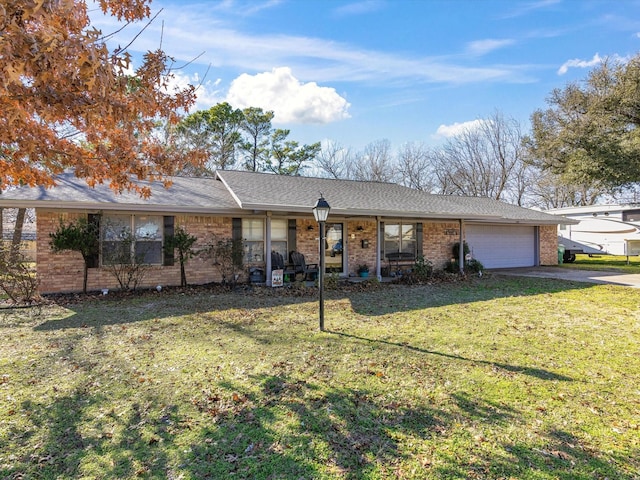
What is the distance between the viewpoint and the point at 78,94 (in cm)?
371

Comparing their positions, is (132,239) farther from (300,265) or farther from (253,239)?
(300,265)

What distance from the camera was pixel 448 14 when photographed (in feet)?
33.0

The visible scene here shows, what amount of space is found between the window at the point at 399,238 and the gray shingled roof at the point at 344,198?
0.97 meters

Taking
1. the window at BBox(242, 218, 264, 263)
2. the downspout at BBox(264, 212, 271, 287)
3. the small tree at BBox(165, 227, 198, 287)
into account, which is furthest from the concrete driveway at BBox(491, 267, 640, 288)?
the small tree at BBox(165, 227, 198, 287)

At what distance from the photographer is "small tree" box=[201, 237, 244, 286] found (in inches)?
415

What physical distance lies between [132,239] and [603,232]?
77.4ft

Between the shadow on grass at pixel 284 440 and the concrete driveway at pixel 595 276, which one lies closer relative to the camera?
the shadow on grass at pixel 284 440

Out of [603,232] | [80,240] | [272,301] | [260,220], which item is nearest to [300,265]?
[260,220]

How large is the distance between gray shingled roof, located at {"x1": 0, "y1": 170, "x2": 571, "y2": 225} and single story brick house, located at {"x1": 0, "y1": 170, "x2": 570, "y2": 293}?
0.09 ft

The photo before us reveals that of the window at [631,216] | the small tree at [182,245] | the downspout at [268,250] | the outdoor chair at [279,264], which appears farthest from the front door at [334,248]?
the window at [631,216]

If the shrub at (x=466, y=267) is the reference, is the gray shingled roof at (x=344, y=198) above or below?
above

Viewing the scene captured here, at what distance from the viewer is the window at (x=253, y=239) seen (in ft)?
37.3

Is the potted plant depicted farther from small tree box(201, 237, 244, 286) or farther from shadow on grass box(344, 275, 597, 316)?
small tree box(201, 237, 244, 286)

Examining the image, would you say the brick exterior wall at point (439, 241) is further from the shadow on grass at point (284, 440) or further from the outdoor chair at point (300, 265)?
the shadow on grass at point (284, 440)
